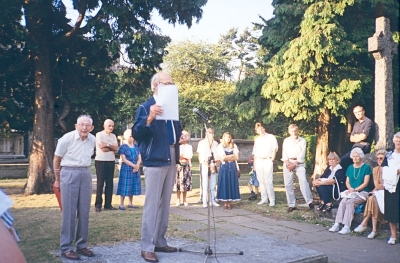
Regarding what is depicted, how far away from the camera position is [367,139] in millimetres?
8195

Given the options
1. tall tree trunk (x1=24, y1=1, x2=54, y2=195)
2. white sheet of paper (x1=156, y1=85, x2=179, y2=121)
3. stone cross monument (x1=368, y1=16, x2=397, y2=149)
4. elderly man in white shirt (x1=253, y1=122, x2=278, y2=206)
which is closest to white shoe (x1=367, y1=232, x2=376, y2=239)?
stone cross monument (x1=368, y1=16, x2=397, y2=149)

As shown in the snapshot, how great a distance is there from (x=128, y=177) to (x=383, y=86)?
5959 millimetres

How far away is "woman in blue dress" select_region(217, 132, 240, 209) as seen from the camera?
9680 millimetres

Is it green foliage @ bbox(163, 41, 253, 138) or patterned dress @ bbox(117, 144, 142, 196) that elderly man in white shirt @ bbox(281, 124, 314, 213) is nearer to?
patterned dress @ bbox(117, 144, 142, 196)

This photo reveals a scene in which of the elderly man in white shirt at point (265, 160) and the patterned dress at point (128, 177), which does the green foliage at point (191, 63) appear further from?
the patterned dress at point (128, 177)

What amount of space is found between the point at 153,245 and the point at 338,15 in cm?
897

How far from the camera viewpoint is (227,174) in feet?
32.3

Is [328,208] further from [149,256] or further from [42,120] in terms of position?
[42,120]

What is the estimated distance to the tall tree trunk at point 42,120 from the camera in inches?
475

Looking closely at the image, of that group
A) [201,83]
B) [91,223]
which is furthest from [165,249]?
[201,83]

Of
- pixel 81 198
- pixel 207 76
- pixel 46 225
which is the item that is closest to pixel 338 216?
pixel 81 198

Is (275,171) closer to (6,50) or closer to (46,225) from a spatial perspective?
(6,50)

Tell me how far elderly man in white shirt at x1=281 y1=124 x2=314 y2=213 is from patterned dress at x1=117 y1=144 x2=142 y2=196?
355cm

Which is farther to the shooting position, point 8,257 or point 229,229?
point 229,229
